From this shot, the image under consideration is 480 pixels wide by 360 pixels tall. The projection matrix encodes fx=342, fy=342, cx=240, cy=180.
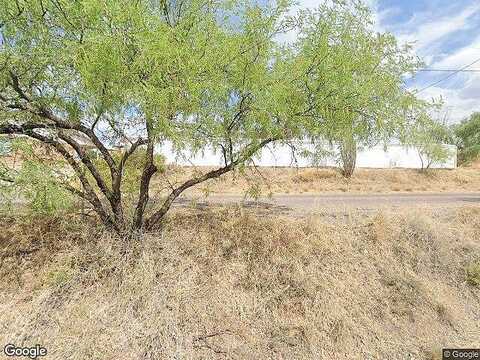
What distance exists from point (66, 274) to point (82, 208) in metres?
1.55

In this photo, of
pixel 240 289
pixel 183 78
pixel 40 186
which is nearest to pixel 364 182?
pixel 240 289

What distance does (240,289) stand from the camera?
669 cm

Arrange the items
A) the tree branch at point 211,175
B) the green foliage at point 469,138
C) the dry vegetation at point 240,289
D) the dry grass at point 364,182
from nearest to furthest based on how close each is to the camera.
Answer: the dry vegetation at point 240,289 → the tree branch at point 211,175 → the dry grass at point 364,182 → the green foliage at point 469,138

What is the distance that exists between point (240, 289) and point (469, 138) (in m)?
34.8

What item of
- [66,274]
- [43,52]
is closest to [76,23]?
[43,52]

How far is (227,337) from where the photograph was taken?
18.6 ft

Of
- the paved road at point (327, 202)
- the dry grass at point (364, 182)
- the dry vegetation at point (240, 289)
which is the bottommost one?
the dry vegetation at point (240, 289)

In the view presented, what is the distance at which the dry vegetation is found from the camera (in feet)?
18.1

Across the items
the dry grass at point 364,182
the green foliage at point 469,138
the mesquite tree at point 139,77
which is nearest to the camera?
the mesquite tree at point 139,77

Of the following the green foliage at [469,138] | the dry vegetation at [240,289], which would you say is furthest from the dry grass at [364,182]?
the dry vegetation at [240,289]

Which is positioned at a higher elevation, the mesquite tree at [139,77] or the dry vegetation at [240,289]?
the mesquite tree at [139,77]

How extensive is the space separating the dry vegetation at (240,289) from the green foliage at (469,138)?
2735 cm

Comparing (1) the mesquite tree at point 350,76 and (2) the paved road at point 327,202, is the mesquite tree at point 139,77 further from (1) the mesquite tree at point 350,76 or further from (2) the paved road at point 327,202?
(2) the paved road at point 327,202

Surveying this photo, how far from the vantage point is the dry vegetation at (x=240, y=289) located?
18.1 ft
